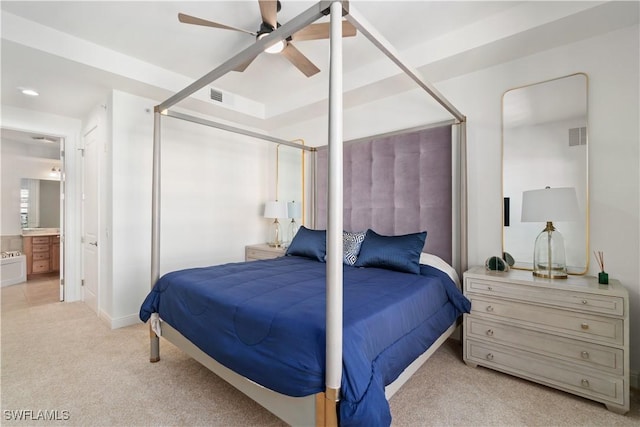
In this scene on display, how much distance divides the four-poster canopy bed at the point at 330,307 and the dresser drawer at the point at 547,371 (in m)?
0.30

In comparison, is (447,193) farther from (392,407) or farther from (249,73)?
(249,73)

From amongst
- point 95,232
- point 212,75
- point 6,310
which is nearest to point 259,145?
point 95,232

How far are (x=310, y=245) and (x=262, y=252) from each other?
1.13 meters

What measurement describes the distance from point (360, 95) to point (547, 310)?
2628 millimetres

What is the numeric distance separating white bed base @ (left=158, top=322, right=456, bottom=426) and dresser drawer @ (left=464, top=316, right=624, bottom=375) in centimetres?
44

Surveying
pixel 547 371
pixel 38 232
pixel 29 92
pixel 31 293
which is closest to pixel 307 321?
pixel 547 371

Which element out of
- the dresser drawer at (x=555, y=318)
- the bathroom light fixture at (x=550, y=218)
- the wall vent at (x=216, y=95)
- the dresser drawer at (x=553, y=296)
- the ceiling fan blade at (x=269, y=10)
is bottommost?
Result: the dresser drawer at (x=555, y=318)

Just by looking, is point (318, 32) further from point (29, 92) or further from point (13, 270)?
point (13, 270)

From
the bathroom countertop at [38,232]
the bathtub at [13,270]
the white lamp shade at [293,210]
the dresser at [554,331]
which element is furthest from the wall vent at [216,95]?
the bathroom countertop at [38,232]

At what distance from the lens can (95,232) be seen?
12.2ft

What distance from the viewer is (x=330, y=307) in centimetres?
123

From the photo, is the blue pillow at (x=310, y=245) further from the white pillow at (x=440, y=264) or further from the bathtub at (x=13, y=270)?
the bathtub at (x=13, y=270)

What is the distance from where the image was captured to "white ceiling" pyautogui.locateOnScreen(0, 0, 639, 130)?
2244mm

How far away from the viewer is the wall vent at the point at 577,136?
2.29 m
